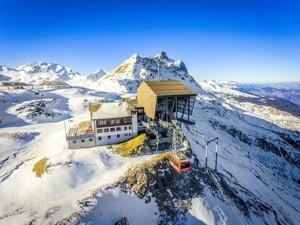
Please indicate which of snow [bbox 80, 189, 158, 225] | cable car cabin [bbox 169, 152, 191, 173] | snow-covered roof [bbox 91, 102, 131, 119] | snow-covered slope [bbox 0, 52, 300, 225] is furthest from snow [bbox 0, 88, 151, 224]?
cable car cabin [bbox 169, 152, 191, 173]

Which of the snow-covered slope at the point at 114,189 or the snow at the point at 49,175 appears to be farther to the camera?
the snow-covered slope at the point at 114,189

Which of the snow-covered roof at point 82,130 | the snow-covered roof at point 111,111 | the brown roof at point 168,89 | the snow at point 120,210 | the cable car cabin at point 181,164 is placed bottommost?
the snow at point 120,210

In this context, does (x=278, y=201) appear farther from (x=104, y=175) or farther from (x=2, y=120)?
(x=2, y=120)

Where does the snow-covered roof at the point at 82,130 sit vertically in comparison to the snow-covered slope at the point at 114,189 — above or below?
above

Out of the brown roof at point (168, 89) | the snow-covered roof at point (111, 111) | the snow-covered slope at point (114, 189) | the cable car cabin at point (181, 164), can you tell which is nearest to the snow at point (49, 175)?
the snow-covered slope at point (114, 189)

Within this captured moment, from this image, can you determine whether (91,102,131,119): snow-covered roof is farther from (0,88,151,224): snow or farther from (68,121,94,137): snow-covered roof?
(0,88,151,224): snow

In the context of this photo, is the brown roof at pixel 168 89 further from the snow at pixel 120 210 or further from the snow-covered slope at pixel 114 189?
the snow at pixel 120 210

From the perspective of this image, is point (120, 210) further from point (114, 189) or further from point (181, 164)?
point (181, 164)

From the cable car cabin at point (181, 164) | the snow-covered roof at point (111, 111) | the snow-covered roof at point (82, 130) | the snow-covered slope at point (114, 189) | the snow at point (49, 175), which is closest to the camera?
the snow at point (49, 175)
